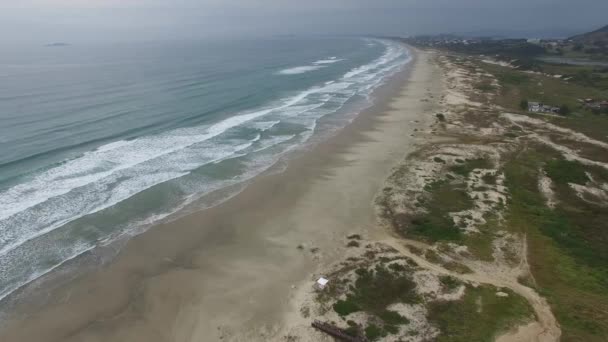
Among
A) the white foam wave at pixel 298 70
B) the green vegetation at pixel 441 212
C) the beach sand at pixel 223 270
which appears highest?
the white foam wave at pixel 298 70

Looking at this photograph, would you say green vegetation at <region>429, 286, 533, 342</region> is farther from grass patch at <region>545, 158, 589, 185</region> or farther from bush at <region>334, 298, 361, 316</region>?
grass patch at <region>545, 158, 589, 185</region>

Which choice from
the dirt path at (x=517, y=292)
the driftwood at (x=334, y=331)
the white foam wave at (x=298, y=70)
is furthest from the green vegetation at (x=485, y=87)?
the driftwood at (x=334, y=331)

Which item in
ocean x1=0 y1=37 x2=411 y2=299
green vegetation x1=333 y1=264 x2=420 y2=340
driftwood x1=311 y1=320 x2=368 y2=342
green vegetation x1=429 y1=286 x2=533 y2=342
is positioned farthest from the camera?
ocean x1=0 y1=37 x2=411 y2=299

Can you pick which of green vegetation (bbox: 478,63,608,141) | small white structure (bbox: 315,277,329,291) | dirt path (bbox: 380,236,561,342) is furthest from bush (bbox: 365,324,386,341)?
green vegetation (bbox: 478,63,608,141)

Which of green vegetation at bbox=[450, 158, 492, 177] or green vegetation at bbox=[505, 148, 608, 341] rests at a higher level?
green vegetation at bbox=[450, 158, 492, 177]

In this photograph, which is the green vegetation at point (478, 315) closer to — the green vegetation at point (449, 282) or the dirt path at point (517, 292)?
the dirt path at point (517, 292)

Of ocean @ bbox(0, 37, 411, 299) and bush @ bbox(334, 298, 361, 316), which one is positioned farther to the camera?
ocean @ bbox(0, 37, 411, 299)

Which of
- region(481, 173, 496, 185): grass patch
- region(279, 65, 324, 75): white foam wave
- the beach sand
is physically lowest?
the beach sand
